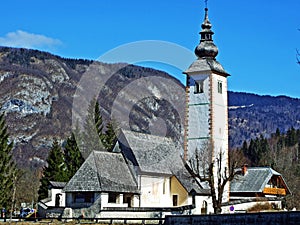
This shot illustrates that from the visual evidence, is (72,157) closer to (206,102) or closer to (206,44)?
(206,102)

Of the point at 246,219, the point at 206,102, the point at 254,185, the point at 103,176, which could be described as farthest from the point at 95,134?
the point at 246,219

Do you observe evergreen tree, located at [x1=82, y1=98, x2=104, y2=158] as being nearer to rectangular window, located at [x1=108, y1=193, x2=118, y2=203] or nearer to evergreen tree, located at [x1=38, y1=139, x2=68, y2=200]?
evergreen tree, located at [x1=38, y1=139, x2=68, y2=200]

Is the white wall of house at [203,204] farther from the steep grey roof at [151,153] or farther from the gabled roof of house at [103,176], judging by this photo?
the gabled roof of house at [103,176]

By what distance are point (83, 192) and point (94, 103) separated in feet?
94.3

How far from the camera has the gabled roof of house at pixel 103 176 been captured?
52.5 m

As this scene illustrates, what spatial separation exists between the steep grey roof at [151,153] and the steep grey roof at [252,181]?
869cm

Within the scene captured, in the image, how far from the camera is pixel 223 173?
60.5m

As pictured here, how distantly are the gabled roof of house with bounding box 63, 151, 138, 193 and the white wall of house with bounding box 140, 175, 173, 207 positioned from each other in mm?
1148

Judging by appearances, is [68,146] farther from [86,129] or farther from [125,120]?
[125,120]

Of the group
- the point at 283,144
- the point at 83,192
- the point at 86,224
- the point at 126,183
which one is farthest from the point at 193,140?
the point at 283,144

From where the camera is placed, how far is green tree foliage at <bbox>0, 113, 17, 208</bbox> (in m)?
58.9

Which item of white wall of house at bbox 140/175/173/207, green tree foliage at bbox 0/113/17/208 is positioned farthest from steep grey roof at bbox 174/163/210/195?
green tree foliage at bbox 0/113/17/208

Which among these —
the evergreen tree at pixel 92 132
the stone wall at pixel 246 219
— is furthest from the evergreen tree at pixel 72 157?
the stone wall at pixel 246 219

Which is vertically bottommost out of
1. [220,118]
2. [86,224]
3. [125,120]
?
[86,224]
